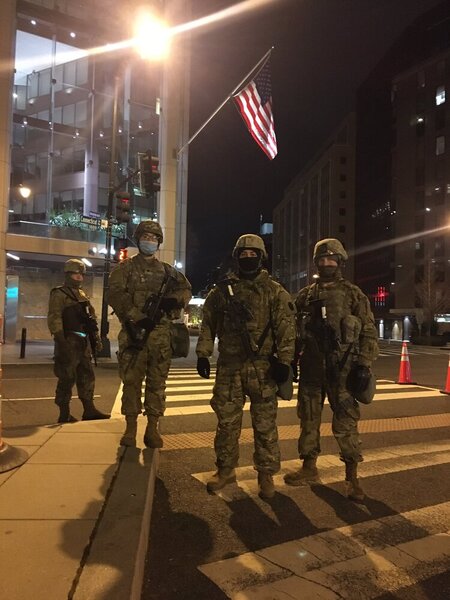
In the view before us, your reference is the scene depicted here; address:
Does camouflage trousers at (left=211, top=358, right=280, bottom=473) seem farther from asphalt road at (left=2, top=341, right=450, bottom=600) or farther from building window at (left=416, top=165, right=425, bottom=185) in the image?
building window at (left=416, top=165, right=425, bottom=185)

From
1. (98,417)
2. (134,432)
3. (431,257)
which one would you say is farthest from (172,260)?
(431,257)

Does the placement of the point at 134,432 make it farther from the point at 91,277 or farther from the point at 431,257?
the point at 431,257

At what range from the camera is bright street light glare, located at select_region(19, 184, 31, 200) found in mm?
22500

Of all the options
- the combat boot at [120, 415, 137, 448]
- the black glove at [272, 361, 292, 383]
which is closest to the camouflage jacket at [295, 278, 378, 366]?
the black glove at [272, 361, 292, 383]

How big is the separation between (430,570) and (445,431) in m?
4.39

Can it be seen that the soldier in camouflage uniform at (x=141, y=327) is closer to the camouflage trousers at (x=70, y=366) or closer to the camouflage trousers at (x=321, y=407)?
the camouflage trousers at (x=321, y=407)

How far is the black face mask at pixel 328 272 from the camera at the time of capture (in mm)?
4578

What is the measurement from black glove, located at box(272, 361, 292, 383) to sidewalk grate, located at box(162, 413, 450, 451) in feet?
7.23

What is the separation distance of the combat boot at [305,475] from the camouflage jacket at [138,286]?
71.7 inches

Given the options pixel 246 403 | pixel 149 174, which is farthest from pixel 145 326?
pixel 149 174

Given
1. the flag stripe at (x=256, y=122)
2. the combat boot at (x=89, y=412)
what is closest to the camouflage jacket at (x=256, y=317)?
the combat boot at (x=89, y=412)

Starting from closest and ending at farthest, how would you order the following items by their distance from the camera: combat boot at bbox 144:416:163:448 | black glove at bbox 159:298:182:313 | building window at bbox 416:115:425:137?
black glove at bbox 159:298:182:313, combat boot at bbox 144:416:163:448, building window at bbox 416:115:425:137

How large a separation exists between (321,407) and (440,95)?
64488 mm

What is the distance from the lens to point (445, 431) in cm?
719
